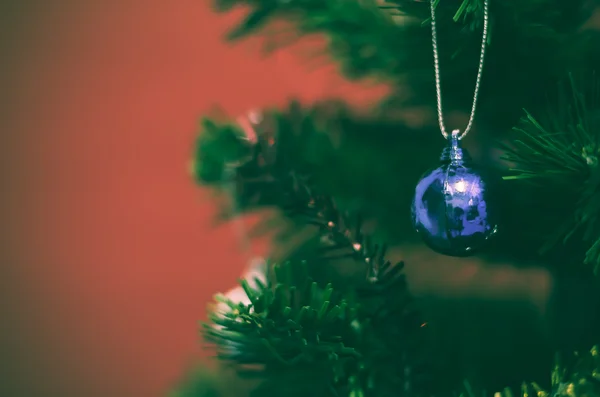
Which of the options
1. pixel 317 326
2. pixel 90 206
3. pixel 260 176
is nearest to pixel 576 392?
pixel 317 326

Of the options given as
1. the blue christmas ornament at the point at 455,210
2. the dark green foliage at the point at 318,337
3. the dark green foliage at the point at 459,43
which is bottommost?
the dark green foliage at the point at 318,337

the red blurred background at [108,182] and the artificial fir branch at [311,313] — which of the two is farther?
the red blurred background at [108,182]

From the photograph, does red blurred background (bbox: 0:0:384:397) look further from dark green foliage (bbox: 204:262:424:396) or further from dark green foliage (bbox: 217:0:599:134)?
dark green foliage (bbox: 204:262:424:396)

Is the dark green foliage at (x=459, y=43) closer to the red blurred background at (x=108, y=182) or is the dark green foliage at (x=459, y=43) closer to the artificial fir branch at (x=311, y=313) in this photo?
the artificial fir branch at (x=311, y=313)

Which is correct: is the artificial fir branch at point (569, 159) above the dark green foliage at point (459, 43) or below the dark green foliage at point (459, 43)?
below

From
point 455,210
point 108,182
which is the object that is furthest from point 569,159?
point 108,182

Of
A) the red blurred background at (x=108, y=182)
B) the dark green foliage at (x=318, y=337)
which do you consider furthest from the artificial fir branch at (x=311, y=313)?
the red blurred background at (x=108, y=182)

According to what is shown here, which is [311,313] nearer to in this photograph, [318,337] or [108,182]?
[318,337]
